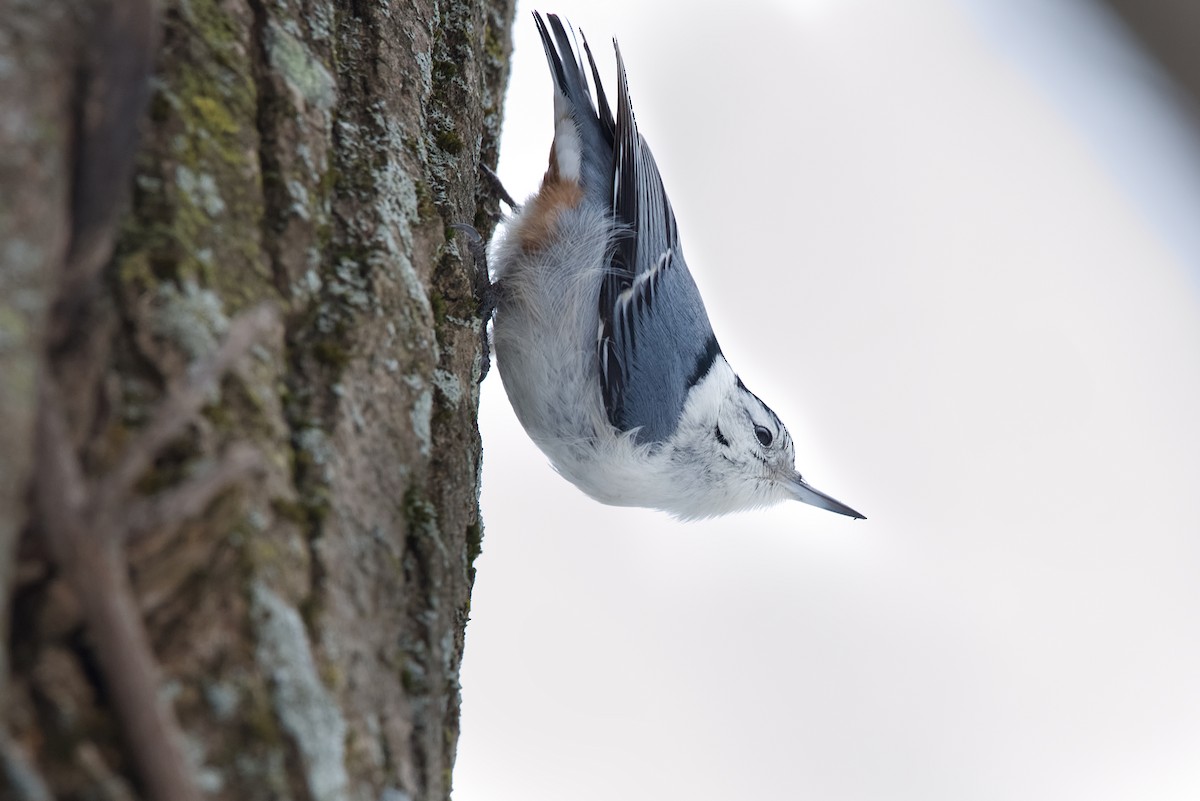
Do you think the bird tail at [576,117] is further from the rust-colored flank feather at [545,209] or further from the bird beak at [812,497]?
the bird beak at [812,497]

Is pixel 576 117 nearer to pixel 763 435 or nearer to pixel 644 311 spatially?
pixel 644 311

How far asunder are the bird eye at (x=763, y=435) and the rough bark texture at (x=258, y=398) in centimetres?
132

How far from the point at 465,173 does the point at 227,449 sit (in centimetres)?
91

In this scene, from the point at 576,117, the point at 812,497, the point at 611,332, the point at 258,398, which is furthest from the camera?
the point at 812,497

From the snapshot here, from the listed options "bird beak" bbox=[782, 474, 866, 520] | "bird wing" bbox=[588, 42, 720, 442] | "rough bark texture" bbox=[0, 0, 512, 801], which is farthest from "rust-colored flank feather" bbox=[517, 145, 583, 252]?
"bird beak" bbox=[782, 474, 866, 520]

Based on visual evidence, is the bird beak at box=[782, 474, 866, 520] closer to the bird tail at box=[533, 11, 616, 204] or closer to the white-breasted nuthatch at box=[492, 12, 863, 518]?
the white-breasted nuthatch at box=[492, 12, 863, 518]

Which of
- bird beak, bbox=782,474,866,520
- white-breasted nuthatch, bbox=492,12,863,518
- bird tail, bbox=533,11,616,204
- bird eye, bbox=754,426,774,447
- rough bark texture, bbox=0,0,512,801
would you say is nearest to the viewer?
rough bark texture, bbox=0,0,512,801

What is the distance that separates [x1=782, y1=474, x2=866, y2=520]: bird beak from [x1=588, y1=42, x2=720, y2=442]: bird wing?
491mm

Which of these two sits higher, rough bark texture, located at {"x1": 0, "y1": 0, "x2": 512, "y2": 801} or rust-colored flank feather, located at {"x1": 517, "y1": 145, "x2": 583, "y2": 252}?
rust-colored flank feather, located at {"x1": 517, "y1": 145, "x2": 583, "y2": 252}

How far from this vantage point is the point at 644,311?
2.15 meters

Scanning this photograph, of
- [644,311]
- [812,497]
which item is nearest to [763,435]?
[812,497]

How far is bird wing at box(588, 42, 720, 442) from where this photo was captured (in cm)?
207

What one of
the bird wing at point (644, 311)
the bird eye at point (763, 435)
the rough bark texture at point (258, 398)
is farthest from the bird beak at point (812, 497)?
the rough bark texture at point (258, 398)

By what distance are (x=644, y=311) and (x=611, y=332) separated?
0.12m
